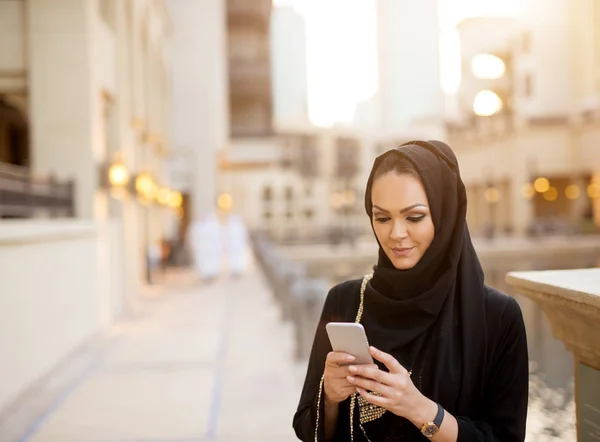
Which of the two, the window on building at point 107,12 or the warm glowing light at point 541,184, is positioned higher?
the window on building at point 107,12

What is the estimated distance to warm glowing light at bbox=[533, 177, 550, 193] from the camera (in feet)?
95.8

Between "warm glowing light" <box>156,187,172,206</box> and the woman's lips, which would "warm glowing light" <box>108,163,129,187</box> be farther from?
the woman's lips

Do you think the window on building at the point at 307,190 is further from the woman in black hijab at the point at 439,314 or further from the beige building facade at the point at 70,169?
the woman in black hijab at the point at 439,314

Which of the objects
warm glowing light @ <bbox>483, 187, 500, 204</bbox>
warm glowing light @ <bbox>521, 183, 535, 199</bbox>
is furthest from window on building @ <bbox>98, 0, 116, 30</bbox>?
warm glowing light @ <bbox>483, 187, 500, 204</bbox>

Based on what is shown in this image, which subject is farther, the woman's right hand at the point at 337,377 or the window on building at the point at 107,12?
the window on building at the point at 107,12

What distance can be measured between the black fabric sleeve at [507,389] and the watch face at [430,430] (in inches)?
4.3

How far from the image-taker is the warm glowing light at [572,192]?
27816 mm

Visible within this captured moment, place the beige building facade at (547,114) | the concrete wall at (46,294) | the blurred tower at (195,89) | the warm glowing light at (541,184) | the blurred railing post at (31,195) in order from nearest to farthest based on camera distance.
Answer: the concrete wall at (46,294) < the blurred railing post at (31,195) < the blurred tower at (195,89) < the beige building facade at (547,114) < the warm glowing light at (541,184)

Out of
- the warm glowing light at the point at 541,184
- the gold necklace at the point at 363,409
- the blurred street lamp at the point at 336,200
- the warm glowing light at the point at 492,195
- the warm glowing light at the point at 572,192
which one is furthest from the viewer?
the blurred street lamp at the point at 336,200

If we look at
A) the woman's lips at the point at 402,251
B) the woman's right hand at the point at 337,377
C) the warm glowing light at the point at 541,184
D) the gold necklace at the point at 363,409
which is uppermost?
the warm glowing light at the point at 541,184

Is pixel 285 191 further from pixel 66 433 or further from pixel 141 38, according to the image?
pixel 66 433

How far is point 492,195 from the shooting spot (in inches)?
1280

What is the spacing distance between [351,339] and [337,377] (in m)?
0.17

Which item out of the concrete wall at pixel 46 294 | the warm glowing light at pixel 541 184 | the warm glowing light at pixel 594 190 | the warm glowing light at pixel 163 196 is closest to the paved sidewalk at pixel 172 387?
the concrete wall at pixel 46 294
